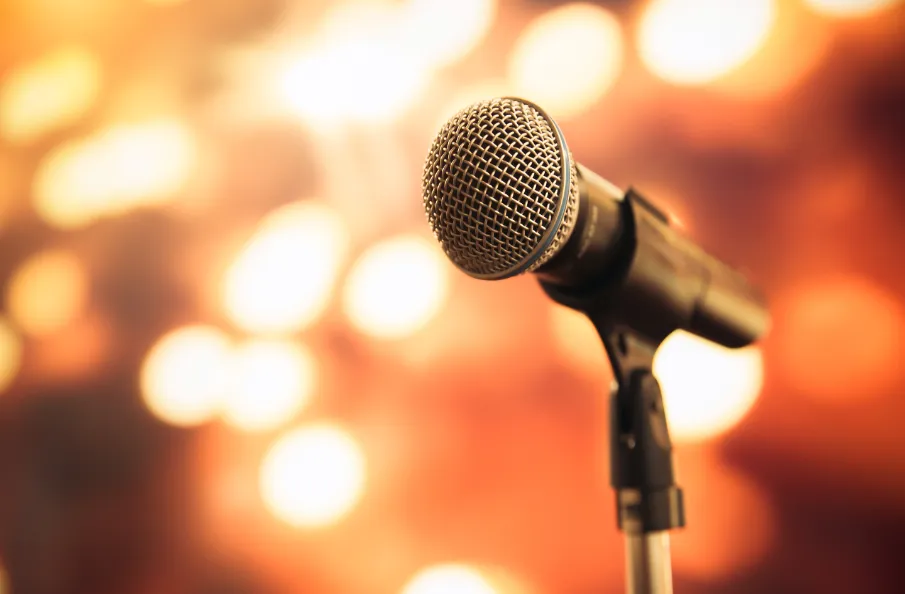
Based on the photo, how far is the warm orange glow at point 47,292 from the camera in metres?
1.38

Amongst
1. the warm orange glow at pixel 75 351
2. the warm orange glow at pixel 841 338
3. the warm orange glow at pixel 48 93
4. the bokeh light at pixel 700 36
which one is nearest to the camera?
the warm orange glow at pixel 841 338

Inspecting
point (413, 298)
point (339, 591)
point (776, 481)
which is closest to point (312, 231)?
point (413, 298)

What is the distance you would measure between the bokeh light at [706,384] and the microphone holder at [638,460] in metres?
0.41

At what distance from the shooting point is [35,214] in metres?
1.43

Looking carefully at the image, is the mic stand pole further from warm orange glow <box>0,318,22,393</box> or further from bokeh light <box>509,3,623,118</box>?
→ warm orange glow <box>0,318,22,393</box>

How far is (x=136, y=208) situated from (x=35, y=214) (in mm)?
272

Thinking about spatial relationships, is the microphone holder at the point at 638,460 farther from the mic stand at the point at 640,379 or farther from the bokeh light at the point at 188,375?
the bokeh light at the point at 188,375

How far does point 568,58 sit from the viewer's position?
1.09 meters

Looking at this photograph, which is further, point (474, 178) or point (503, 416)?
point (503, 416)

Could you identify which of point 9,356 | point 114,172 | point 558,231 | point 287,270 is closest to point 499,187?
point 558,231

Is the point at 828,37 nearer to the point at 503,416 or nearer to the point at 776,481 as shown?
the point at 776,481

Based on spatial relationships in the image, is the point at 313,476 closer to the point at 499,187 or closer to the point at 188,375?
the point at 188,375

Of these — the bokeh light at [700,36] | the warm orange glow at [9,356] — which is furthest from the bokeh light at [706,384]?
the warm orange glow at [9,356]

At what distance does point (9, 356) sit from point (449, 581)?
3.59 feet
